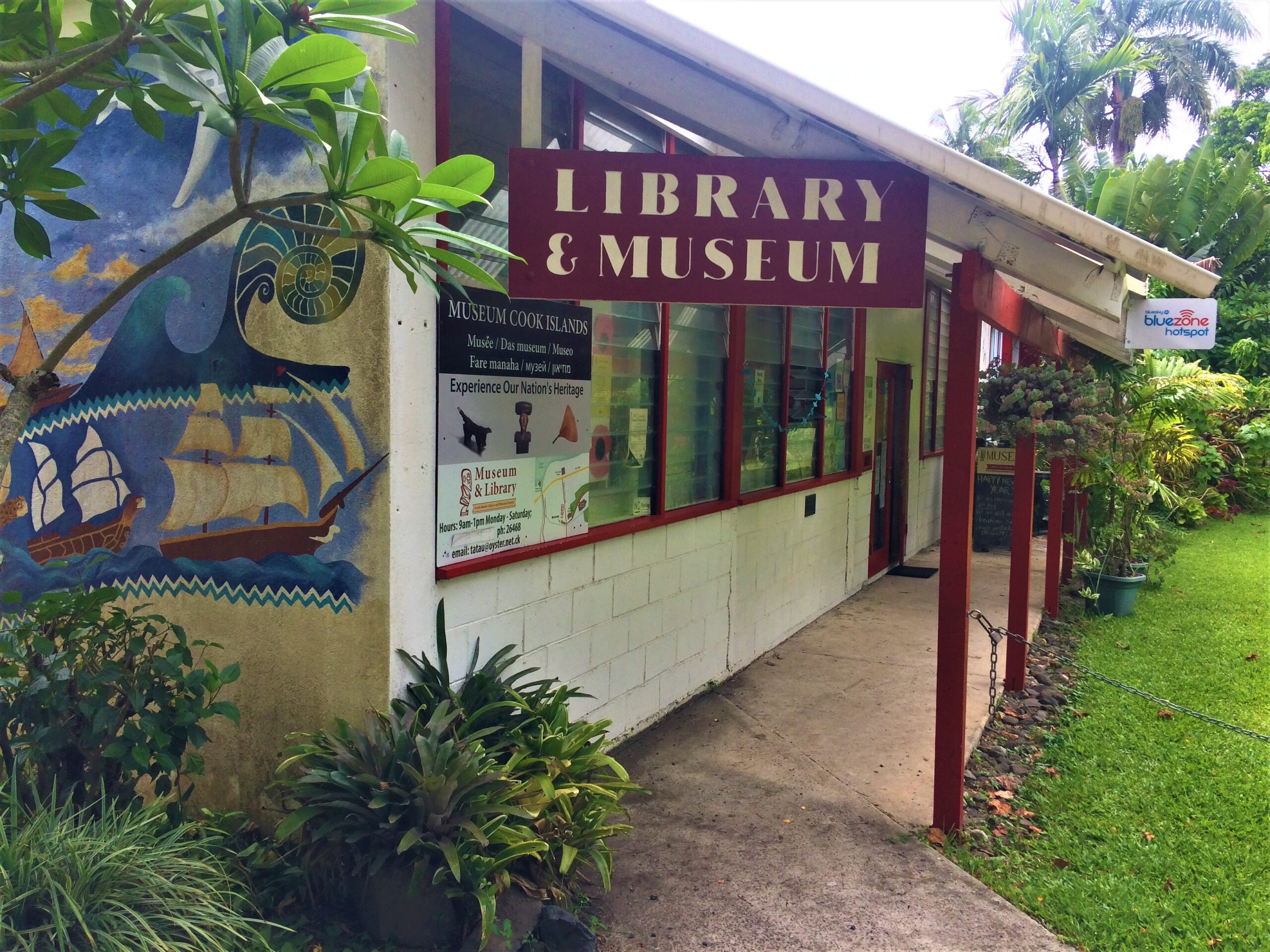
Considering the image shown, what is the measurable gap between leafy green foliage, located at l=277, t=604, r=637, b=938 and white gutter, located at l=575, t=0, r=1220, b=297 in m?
2.41

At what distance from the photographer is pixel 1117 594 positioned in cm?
938

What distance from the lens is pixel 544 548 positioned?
15.6 feet

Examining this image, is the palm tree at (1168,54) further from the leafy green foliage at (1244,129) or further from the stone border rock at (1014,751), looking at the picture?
the stone border rock at (1014,751)

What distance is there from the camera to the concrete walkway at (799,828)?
3809 mm

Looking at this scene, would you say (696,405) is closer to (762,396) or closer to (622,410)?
(622,410)

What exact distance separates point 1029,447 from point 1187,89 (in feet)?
101

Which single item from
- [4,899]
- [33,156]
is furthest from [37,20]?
[4,899]

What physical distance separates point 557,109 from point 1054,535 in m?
5.95

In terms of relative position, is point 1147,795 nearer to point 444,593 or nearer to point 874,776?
point 874,776

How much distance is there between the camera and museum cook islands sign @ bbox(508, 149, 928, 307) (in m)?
3.85

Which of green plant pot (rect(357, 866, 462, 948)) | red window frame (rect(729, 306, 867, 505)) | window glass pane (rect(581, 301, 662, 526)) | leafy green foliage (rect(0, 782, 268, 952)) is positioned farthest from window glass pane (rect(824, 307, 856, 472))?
leafy green foliage (rect(0, 782, 268, 952))

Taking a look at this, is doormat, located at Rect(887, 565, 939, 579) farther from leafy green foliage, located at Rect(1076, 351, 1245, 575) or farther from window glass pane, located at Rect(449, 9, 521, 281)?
window glass pane, located at Rect(449, 9, 521, 281)

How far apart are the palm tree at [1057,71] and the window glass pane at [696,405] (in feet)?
76.6

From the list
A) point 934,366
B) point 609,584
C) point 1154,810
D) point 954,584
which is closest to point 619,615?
point 609,584
